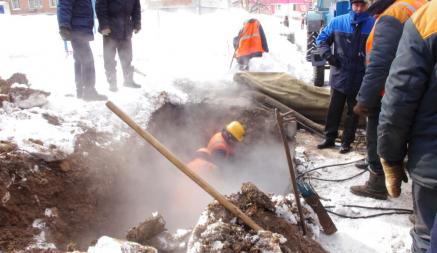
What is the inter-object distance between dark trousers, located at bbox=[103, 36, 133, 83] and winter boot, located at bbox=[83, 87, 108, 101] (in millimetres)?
619

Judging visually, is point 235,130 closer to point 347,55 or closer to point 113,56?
point 347,55

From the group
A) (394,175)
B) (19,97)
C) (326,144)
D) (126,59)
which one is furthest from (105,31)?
(394,175)

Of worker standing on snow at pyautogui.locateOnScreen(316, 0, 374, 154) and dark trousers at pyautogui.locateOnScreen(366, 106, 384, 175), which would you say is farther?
worker standing on snow at pyautogui.locateOnScreen(316, 0, 374, 154)

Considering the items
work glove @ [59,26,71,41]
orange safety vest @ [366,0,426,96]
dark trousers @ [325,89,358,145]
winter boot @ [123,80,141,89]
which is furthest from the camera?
winter boot @ [123,80,141,89]

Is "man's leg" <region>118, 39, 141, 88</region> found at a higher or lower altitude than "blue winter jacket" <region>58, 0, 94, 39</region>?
lower

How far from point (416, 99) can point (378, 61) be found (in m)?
1.14

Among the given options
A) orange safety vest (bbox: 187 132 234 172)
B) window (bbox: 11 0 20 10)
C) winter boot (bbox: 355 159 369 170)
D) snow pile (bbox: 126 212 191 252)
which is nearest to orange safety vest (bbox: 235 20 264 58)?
orange safety vest (bbox: 187 132 234 172)

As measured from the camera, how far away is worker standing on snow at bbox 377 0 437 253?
1.86 m

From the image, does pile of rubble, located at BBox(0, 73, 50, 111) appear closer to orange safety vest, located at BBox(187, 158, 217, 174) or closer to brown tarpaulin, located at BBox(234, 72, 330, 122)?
orange safety vest, located at BBox(187, 158, 217, 174)

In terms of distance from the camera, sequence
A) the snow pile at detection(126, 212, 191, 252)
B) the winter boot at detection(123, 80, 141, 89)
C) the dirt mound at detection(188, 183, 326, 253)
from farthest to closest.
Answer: the winter boot at detection(123, 80, 141, 89), the snow pile at detection(126, 212, 191, 252), the dirt mound at detection(188, 183, 326, 253)

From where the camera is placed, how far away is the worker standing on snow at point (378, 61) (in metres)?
2.80

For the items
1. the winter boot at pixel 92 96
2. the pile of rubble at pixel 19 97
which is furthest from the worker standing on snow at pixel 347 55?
the pile of rubble at pixel 19 97

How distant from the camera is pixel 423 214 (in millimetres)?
2076

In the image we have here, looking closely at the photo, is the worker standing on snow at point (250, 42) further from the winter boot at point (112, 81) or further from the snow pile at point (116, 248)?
the snow pile at point (116, 248)
